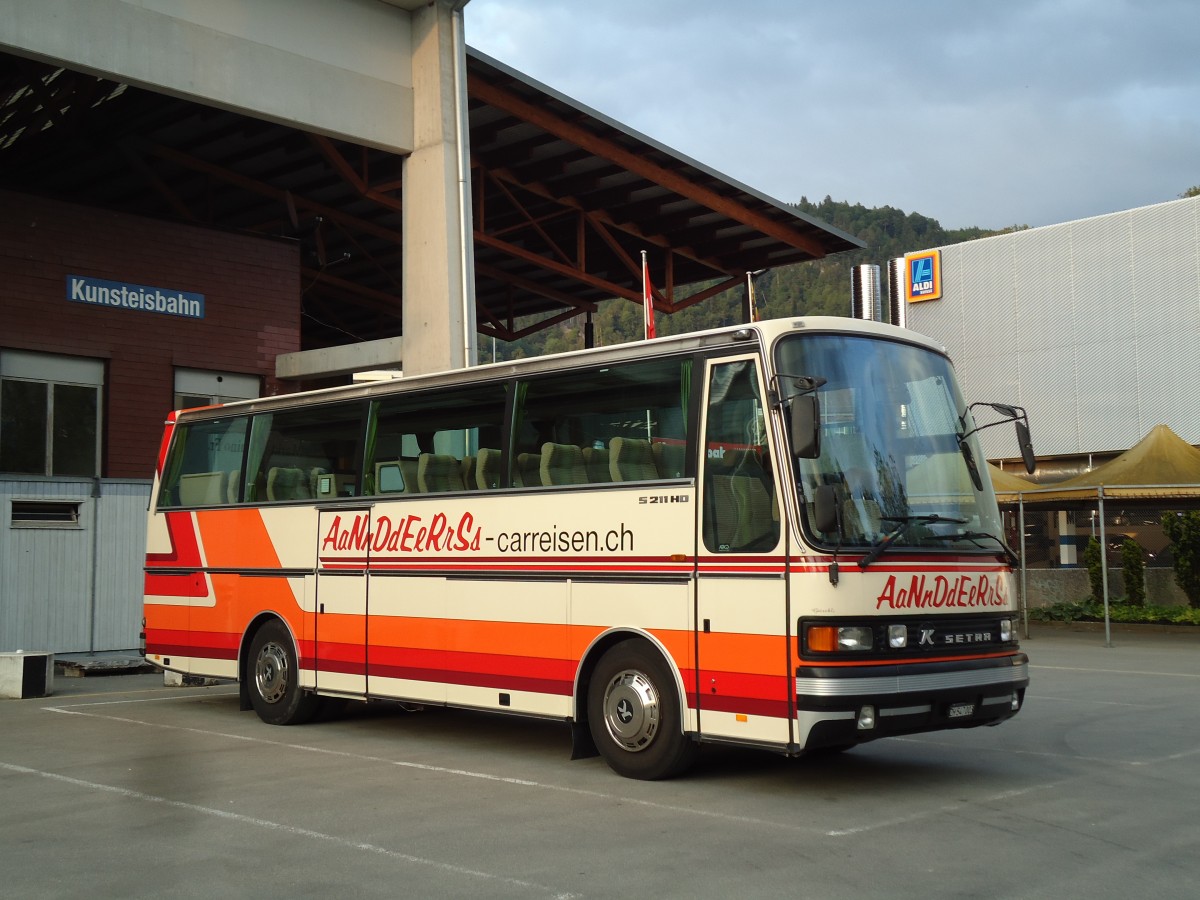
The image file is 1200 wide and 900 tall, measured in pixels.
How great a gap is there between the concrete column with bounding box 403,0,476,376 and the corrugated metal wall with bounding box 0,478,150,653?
15.1 feet

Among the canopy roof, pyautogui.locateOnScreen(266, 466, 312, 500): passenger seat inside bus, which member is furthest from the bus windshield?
the canopy roof

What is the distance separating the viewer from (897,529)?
28.0 ft

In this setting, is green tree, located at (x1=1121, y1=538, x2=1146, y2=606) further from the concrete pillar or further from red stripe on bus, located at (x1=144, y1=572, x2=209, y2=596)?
red stripe on bus, located at (x1=144, y1=572, x2=209, y2=596)

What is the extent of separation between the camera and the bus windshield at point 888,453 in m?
8.45

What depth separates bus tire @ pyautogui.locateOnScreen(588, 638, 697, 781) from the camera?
9000 millimetres

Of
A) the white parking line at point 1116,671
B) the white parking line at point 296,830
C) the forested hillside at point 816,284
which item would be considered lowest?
the white parking line at point 1116,671

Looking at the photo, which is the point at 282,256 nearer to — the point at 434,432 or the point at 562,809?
the point at 434,432

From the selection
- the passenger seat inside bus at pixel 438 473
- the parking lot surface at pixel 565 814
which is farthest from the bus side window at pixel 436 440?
the parking lot surface at pixel 565 814

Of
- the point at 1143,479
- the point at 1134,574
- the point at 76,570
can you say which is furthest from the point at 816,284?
the point at 76,570

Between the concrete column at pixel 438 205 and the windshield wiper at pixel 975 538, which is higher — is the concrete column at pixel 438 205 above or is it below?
above

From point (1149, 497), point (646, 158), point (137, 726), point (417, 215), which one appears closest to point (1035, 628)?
point (1149, 497)

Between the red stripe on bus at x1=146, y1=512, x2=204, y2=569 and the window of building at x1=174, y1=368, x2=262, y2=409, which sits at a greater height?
the window of building at x1=174, y1=368, x2=262, y2=409

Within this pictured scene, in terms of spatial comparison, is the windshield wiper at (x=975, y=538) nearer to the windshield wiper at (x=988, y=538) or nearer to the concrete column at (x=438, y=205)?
the windshield wiper at (x=988, y=538)

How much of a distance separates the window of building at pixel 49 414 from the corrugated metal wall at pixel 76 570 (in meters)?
3.72
